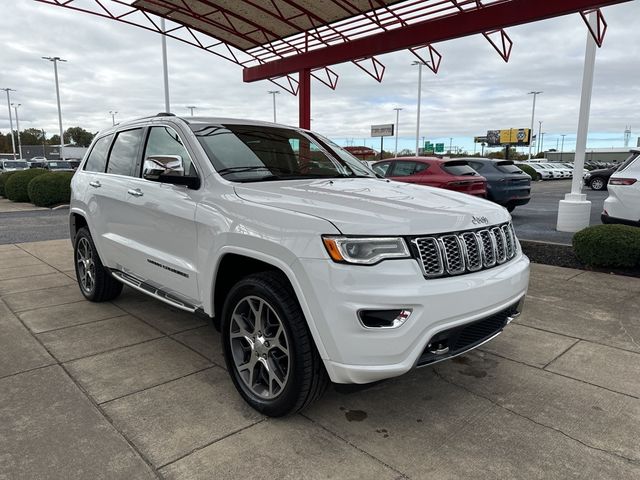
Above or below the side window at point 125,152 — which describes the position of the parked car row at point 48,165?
below

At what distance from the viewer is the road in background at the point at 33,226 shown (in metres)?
10.0

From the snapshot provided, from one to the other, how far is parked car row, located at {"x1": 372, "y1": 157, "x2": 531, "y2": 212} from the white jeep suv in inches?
193

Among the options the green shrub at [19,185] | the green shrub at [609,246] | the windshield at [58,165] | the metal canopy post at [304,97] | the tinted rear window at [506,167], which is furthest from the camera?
the windshield at [58,165]

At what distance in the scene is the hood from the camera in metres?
2.55

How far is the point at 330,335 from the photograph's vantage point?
8.00ft

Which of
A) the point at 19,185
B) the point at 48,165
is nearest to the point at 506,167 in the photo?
the point at 19,185

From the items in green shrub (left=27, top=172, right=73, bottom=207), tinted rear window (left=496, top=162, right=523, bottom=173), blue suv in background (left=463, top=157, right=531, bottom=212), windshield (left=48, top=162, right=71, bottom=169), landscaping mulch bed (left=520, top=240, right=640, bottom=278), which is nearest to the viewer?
landscaping mulch bed (left=520, top=240, right=640, bottom=278)

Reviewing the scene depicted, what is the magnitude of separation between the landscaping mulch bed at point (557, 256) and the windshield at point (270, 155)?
13.6 feet

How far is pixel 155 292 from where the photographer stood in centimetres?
385

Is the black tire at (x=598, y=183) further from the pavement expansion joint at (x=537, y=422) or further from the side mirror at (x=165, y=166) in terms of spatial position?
the side mirror at (x=165, y=166)

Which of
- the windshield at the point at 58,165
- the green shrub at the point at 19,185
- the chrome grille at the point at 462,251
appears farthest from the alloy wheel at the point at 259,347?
the windshield at the point at 58,165

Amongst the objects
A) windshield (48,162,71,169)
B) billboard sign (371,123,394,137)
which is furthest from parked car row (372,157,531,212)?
billboard sign (371,123,394,137)

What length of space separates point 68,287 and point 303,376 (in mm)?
4498

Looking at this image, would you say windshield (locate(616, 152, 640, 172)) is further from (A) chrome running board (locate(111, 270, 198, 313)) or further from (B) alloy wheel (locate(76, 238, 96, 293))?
(B) alloy wheel (locate(76, 238, 96, 293))
